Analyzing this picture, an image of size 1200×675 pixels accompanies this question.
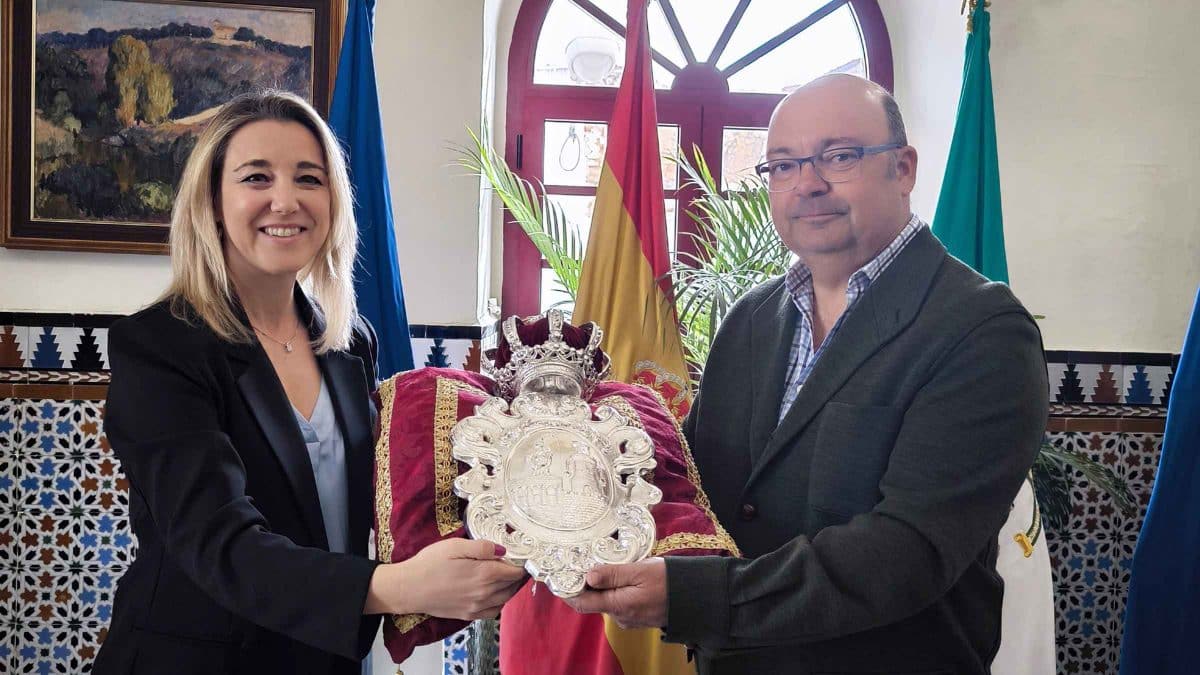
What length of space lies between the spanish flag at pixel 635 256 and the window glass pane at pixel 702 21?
1.14 metres

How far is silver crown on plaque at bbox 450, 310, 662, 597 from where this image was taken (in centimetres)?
144

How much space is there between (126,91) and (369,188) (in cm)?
111

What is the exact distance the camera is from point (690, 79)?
4.13 meters

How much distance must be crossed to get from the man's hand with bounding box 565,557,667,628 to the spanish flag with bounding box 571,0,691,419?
4.71 ft

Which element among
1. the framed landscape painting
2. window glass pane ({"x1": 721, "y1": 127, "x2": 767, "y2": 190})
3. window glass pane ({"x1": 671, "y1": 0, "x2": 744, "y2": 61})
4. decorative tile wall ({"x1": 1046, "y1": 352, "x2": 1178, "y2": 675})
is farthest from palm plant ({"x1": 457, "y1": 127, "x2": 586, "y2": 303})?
decorative tile wall ({"x1": 1046, "y1": 352, "x2": 1178, "y2": 675})

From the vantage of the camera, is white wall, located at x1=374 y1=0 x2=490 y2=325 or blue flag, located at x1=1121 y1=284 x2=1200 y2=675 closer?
blue flag, located at x1=1121 y1=284 x2=1200 y2=675

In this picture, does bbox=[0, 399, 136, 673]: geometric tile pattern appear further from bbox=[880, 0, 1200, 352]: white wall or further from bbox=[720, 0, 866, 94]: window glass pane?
bbox=[880, 0, 1200, 352]: white wall

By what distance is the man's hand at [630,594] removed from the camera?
4.72ft

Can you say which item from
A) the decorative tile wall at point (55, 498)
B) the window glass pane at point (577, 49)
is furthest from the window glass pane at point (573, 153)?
the decorative tile wall at point (55, 498)

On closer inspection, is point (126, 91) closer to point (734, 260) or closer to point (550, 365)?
point (734, 260)

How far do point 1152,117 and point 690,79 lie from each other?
1837 mm

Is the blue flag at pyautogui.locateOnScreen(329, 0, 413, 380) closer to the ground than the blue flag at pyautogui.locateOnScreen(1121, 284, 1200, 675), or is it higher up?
higher up

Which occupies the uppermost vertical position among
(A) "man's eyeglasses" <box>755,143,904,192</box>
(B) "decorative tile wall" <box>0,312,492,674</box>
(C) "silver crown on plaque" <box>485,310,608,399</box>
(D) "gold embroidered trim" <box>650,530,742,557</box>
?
(A) "man's eyeglasses" <box>755,143,904,192</box>

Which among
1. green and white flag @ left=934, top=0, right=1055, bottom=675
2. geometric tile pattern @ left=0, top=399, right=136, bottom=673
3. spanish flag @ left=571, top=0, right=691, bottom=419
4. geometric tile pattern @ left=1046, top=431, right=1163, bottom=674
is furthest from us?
geometric tile pattern @ left=1046, top=431, right=1163, bottom=674
